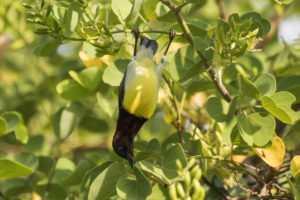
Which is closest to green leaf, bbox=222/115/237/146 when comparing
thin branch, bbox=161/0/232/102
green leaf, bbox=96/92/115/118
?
thin branch, bbox=161/0/232/102

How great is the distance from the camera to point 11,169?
7.49 feet

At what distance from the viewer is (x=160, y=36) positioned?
2545 millimetres

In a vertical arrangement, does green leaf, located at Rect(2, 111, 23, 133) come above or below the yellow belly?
below

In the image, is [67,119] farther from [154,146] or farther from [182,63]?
[182,63]

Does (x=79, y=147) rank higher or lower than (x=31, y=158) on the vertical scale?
lower

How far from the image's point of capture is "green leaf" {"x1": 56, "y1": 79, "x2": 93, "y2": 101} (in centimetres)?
289

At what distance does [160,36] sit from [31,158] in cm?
116

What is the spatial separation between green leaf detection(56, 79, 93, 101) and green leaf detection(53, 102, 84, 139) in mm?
97

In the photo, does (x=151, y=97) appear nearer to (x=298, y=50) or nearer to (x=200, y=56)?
(x=200, y=56)

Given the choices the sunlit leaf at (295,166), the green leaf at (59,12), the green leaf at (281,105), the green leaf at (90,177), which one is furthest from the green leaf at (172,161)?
the green leaf at (59,12)

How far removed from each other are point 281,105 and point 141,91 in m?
0.80


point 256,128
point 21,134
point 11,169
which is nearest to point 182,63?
point 256,128

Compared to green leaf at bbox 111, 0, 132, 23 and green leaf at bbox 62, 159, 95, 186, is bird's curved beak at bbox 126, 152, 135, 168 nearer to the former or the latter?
green leaf at bbox 62, 159, 95, 186

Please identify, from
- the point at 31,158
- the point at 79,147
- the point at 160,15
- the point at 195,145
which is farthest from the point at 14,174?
the point at 79,147
